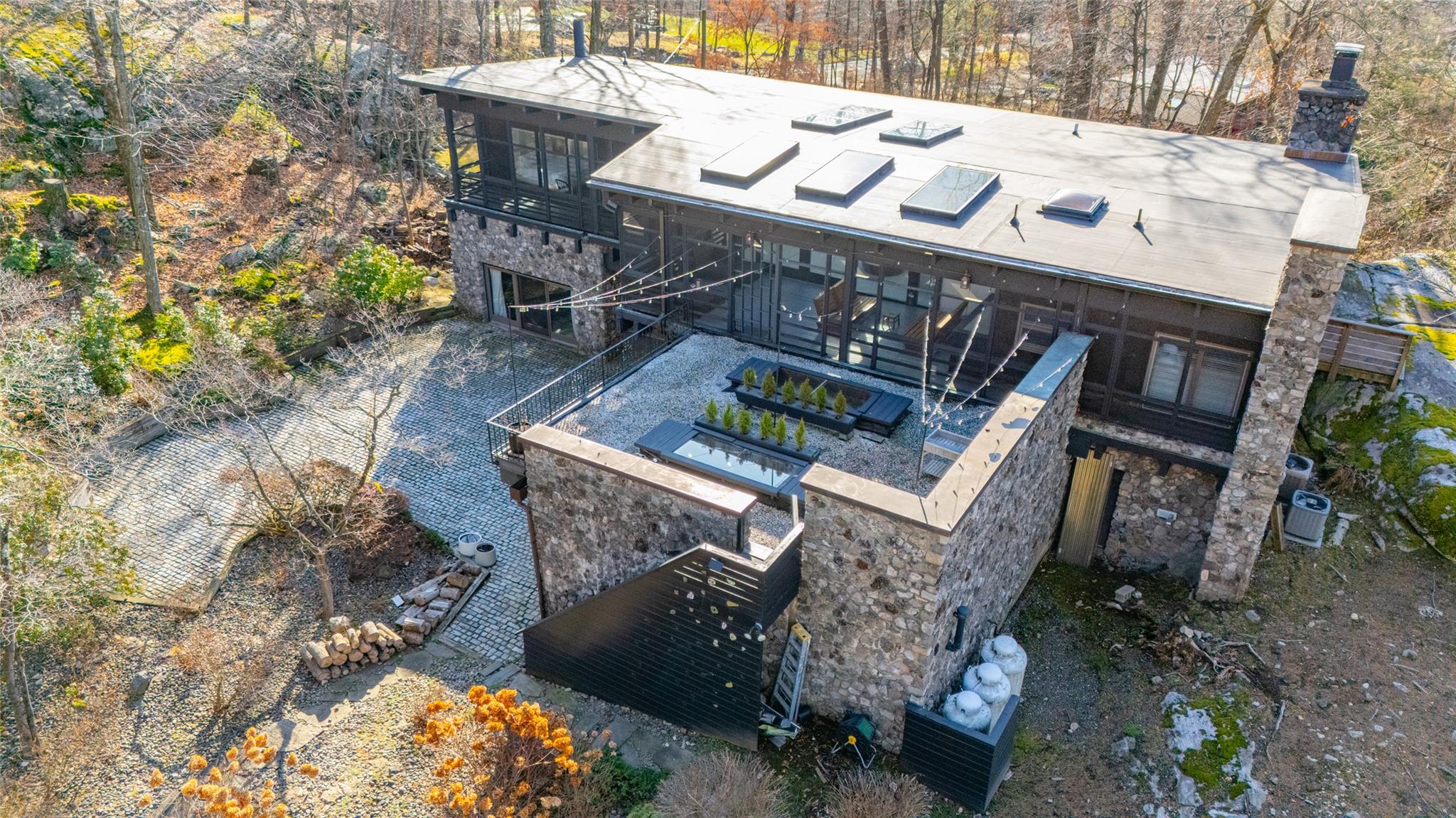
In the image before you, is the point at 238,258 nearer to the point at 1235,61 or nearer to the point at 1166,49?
the point at 1166,49

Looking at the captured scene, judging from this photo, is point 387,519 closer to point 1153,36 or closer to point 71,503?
point 71,503

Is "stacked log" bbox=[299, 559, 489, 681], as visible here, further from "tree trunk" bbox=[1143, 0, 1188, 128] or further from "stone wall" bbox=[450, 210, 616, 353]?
"tree trunk" bbox=[1143, 0, 1188, 128]

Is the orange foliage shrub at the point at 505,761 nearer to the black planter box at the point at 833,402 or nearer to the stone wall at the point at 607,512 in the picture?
the stone wall at the point at 607,512

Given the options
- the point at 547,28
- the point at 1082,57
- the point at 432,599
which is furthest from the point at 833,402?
the point at 547,28

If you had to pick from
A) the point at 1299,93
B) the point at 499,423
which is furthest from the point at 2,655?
the point at 1299,93

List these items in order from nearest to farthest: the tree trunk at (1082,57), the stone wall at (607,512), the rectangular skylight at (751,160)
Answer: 1. the stone wall at (607,512)
2. the rectangular skylight at (751,160)
3. the tree trunk at (1082,57)

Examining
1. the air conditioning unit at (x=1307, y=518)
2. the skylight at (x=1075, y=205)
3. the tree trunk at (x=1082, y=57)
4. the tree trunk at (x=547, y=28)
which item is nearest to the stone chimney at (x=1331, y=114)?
the skylight at (x=1075, y=205)

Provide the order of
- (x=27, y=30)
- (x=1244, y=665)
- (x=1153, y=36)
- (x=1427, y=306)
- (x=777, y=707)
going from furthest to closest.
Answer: (x=1153, y=36), (x=27, y=30), (x=1427, y=306), (x=1244, y=665), (x=777, y=707)
